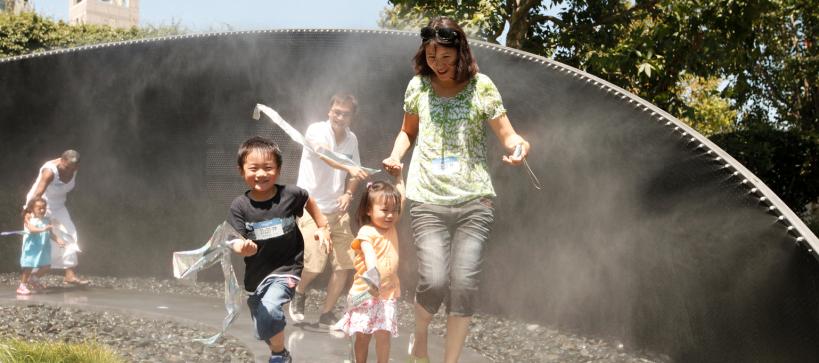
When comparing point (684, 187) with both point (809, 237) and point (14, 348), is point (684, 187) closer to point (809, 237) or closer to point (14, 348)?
point (809, 237)

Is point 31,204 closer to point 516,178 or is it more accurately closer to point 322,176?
point 322,176

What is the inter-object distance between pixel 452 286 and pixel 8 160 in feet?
20.2

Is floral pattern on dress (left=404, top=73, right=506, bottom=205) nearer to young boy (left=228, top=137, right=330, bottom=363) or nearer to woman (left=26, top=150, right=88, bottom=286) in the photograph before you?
young boy (left=228, top=137, right=330, bottom=363)

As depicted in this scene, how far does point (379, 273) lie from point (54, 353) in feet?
5.98

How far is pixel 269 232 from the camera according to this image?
13.7ft

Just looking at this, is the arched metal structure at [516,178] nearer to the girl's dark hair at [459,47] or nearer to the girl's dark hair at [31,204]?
the girl's dark hair at [31,204]

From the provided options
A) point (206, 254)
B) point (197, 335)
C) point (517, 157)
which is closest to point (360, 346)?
point (206, 254)

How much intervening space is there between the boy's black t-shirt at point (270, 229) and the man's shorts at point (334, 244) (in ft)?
5.88

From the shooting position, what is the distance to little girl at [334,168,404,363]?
4141 mm

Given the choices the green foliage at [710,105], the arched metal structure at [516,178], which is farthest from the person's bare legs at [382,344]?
the green foliage at [710,105]

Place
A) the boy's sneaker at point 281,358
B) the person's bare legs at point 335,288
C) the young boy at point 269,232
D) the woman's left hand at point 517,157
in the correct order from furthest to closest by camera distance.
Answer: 1. the person's bare legs at point 335,288
2. the boy's sneaker at point 281,358
3. the young boy at point 269,232
4. the woman's left hand at point 517,157

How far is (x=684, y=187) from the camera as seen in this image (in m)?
4.50

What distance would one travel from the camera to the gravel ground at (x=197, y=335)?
5152 millimetres

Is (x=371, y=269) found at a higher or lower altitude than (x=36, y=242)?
higher
